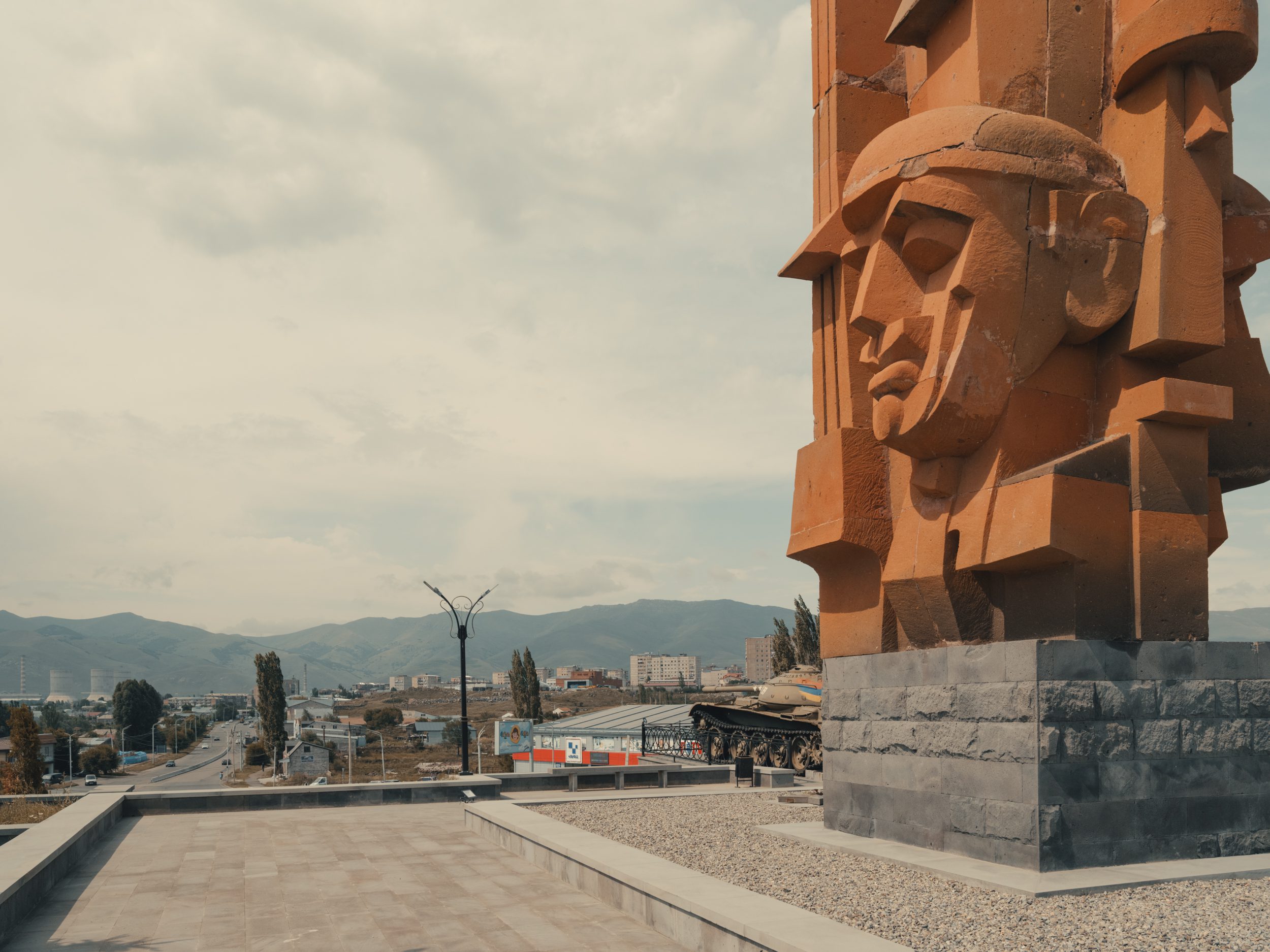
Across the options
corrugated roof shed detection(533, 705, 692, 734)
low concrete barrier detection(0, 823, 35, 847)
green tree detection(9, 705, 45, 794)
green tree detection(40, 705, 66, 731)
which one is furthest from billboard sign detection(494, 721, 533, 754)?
green tree detection(40, 705, 66, 731)

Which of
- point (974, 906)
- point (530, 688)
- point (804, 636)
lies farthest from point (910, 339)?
point (530, 688)

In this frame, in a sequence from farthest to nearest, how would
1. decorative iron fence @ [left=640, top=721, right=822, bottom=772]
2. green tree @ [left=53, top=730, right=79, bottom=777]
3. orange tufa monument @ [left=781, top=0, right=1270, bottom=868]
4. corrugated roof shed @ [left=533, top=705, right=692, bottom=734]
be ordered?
green tree @ [left=53, top=730, right=79, bottom=777] < corrugated roof shed @ [left=533, top=705, right=692, bottom=734] < decorative iron fence @ [left=640, top=721, right=822, bottom=772] < orange tufa monument @ [left=781, top=0, right=1270, bottom=868]

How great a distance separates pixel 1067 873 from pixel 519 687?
46.0 m

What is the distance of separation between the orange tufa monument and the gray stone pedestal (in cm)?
2

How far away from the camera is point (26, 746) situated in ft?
81.4

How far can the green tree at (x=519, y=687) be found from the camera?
165 ft

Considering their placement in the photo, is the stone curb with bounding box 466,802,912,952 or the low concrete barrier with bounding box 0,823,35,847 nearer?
the stone curb with bounding box 466,802,912,952

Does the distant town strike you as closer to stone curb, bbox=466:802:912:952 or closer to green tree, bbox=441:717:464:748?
green tree, bbox=441:717:464:748

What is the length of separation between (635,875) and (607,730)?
2430 centimetres

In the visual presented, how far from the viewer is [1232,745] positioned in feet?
25.2

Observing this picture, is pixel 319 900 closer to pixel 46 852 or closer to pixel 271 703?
pixel 46 852

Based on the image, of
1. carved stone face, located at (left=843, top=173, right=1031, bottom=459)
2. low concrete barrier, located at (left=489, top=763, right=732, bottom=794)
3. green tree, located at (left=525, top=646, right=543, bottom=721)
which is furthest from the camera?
green tree, located at (left=525, top=646, right=543, bottom=721)

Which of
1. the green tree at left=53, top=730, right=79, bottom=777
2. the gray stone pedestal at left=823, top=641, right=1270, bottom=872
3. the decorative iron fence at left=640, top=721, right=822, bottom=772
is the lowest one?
the green tree at left=53, top=730, right=79, bottom=777

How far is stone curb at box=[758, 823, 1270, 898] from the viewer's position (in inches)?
256
